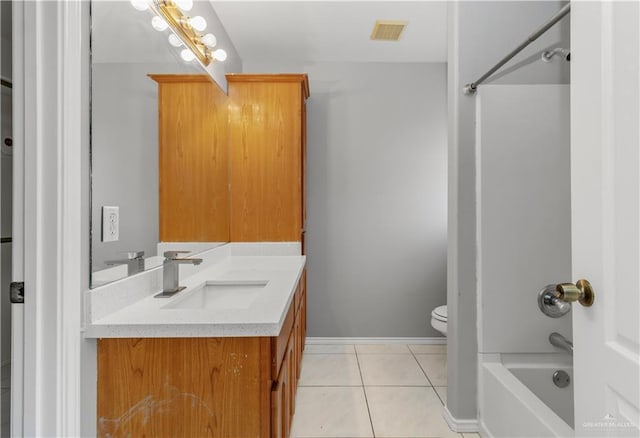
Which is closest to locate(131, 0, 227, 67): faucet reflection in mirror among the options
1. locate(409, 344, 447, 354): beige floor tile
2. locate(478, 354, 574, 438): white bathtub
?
locate(478, 354, 574, 438): white bathtub

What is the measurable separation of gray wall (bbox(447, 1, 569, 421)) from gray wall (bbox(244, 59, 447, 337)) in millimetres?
1184

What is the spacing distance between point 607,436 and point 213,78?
2.41 m

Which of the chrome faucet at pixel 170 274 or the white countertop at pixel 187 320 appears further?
the chrome faucet at pixel 170 274

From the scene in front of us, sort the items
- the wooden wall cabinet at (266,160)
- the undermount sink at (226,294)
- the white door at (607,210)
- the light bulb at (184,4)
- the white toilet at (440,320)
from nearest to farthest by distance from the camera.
→ the white door at (607,210), the light bulb at (184,4), the undermount sink at (226,294), the white toilet at (440,320), the wooden wall cabinet at (266,160)

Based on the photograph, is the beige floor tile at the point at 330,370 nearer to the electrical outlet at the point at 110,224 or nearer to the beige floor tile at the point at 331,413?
the beige floor tile at the point at 331,413

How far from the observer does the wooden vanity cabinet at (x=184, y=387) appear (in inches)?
42.7

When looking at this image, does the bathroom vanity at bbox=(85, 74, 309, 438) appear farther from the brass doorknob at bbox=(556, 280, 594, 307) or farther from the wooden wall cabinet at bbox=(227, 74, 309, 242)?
the brass doorknob at bbox=(556, 280, 594, 307)

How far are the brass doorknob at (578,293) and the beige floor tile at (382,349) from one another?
2145mm

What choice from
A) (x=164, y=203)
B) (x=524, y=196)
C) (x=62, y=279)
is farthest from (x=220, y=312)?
(x=524, y=196)

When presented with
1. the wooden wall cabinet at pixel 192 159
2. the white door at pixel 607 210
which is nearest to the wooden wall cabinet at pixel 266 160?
the wooden wall cabinet at pixel 192 159

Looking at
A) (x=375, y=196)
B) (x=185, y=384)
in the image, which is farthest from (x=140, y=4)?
(x=375, y=196)

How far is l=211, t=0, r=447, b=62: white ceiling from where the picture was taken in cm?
228

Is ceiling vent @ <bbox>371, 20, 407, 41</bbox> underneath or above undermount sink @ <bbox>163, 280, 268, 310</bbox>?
above

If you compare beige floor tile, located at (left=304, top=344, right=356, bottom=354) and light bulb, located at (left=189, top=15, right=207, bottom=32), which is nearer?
light bulb, located at (left=189, top=15, right=207, bottom=32)
